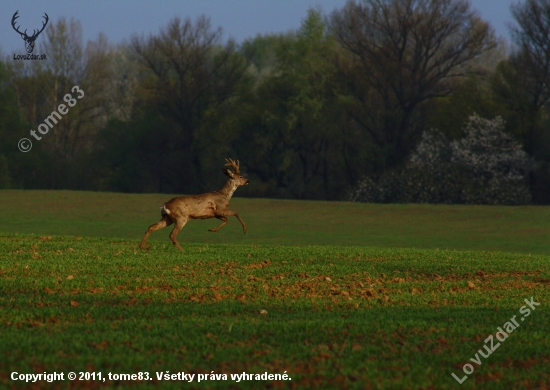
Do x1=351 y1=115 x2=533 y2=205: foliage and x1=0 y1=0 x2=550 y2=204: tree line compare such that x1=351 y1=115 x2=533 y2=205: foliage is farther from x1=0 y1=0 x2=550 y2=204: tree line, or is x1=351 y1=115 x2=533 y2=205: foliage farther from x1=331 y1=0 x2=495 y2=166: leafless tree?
x1=331 y1=0 x2=495 y2=166: leafless tree

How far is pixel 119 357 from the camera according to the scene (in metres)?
7.02

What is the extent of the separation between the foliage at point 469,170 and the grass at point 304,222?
9.19 metres

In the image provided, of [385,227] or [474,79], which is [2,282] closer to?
[385,227]

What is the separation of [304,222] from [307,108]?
90.1ft

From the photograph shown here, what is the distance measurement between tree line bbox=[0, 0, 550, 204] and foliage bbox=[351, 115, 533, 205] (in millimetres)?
146

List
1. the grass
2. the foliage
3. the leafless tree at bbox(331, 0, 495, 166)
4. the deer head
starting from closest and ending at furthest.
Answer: the deer head → the grass → the foliage → the leafless tree at bbox(331, 0, 495, 166)

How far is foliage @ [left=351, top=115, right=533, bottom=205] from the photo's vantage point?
55812 millimetres

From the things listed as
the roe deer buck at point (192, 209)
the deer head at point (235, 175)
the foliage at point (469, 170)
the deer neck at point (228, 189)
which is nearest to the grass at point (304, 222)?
the foliage at point (469, 170)

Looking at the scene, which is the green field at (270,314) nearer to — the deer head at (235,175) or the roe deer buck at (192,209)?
the roe deer buck at (192,209)

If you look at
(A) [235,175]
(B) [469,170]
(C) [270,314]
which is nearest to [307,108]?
(B) [469,170]

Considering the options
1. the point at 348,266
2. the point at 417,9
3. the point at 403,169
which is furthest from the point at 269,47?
the point at 348,266

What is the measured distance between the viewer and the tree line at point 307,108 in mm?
59625

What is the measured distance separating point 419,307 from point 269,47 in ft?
266

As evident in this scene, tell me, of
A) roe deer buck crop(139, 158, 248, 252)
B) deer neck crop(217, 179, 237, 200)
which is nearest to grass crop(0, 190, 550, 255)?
deer neck crop(217, 179, 237, 200)
